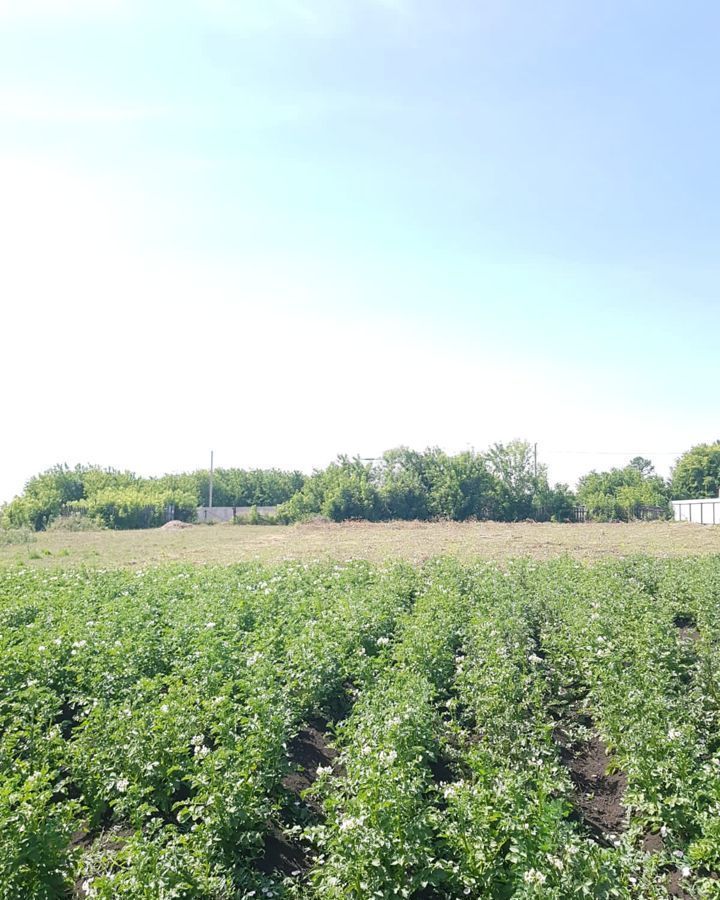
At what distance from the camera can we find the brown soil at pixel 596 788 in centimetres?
612

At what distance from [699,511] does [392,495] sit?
24500mm

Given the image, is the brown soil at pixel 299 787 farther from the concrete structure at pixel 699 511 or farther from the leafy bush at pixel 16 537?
the concrete structure at pixel 699 511

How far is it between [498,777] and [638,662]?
3554 millimetres

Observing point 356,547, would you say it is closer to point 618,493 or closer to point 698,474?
point 618,493

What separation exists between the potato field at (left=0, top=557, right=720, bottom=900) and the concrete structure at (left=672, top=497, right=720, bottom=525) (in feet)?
145

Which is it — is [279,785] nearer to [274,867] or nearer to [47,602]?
[274,867]

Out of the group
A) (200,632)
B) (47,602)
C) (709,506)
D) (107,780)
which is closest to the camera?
(107,780)

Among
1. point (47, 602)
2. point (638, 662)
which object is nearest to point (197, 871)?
point (638, 662)

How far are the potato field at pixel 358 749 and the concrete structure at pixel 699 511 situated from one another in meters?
44.3

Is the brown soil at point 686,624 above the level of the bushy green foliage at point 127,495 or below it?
below

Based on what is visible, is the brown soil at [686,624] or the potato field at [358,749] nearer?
the potato field at [358,749]

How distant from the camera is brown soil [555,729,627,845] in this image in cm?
612

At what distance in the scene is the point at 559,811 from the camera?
461cm

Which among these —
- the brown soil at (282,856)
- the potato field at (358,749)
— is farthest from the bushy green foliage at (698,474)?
the brown soil at (282,856)
